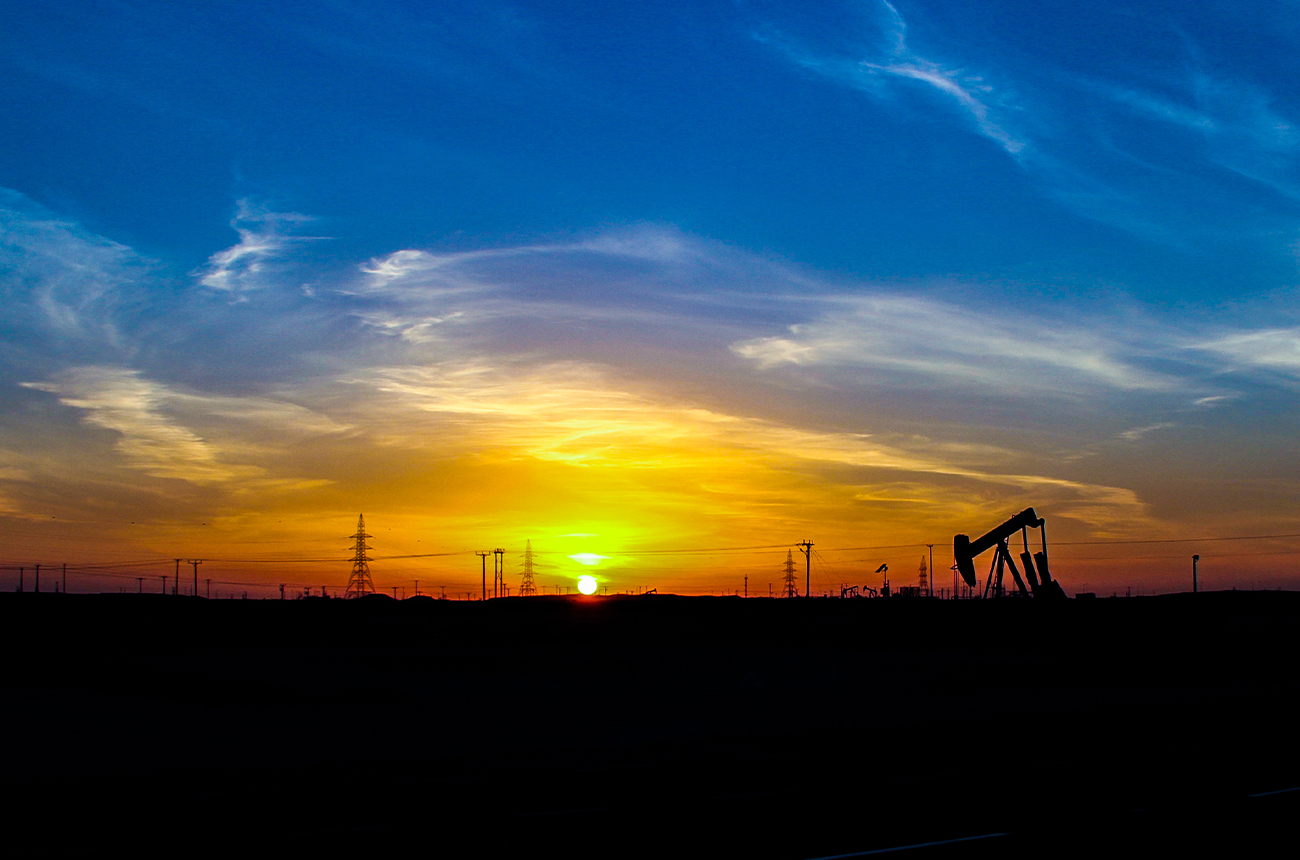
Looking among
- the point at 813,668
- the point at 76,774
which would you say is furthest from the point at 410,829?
the point at 813,668

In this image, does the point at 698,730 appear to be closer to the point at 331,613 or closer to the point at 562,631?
the point at 562,631

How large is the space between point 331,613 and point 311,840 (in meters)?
103

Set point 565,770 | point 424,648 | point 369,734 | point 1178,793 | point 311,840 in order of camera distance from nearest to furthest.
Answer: point 311,840 → point 1178,793 → point 565,770 → point 369,734 → point 424,648

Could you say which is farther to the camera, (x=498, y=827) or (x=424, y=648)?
(x=424, y=648)

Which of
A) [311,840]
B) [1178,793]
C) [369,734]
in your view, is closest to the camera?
[311,840]

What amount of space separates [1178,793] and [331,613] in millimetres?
104489

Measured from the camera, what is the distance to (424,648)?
2675 inches

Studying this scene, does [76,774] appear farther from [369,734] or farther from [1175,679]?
[1175,679]

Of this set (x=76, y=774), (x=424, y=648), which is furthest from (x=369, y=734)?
(x=424, y=648)

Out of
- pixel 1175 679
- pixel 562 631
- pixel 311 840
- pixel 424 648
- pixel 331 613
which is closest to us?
pixel 311 840

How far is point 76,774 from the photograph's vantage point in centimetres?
1755

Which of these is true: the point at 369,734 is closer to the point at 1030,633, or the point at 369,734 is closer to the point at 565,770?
the point at 565,770

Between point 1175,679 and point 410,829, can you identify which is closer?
point 410,829

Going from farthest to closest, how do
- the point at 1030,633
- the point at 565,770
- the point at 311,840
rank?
the point at 1030,633, the point at 565,770, the point at 311,840
